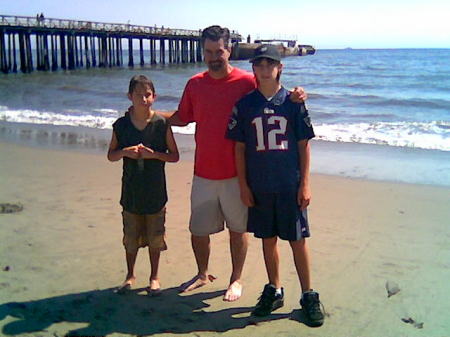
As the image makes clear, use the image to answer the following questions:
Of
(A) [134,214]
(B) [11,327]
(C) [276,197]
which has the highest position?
(C) [276,197]

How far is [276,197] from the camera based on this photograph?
133 inches

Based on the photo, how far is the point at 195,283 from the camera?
154 inches

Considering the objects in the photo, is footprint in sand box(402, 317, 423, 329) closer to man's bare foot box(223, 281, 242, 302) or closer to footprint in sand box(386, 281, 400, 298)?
footprint in sand box(386, 281, 400, 298)

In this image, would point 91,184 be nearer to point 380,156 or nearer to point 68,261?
point 68,261

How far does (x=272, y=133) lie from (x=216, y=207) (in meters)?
0.83

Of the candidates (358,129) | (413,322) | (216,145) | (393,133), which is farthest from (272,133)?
(358,129)

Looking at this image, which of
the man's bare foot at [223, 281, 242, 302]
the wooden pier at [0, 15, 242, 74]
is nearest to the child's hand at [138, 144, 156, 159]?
the man's bare foot at [223, 281, 242, 302]

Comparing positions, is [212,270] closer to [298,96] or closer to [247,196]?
[247,196]

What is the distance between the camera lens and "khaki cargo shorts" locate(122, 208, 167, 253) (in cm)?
370

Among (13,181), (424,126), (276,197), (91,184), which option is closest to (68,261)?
(276,197)

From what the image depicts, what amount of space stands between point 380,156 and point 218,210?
6641 millimetres

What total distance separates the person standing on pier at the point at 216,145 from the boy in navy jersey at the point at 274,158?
0.16 metres

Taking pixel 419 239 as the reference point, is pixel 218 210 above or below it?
above

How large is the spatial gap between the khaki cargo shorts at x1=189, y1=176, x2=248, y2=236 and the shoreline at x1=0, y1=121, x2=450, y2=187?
14.9 feet
